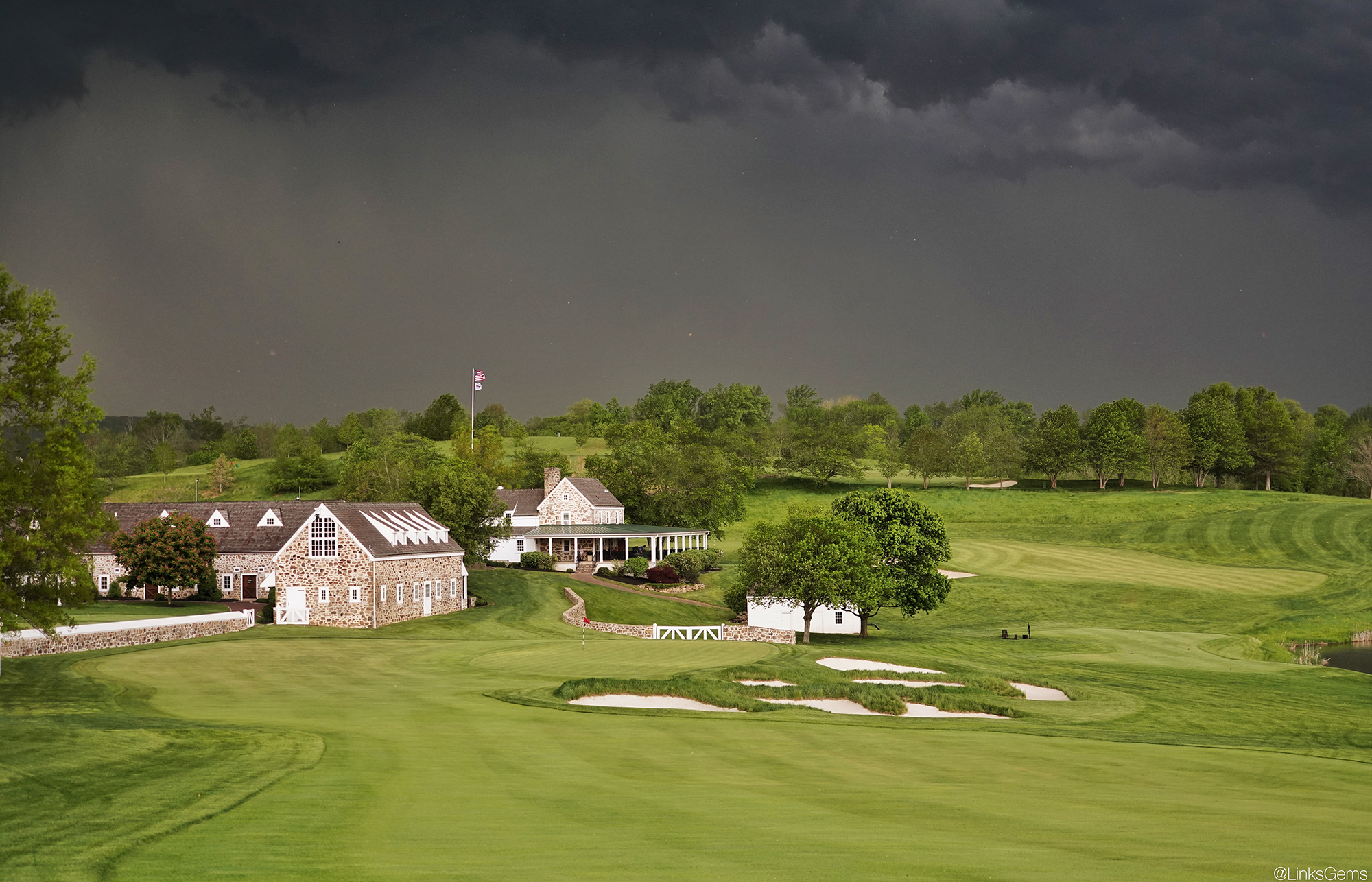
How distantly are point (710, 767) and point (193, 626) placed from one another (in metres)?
35.3

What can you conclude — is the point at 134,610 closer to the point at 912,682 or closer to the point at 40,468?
the point at 40,468

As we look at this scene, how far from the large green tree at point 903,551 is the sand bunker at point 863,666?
14563 mm

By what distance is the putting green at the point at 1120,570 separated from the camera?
2751 inches

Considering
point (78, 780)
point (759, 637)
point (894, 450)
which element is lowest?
point (759, 637)

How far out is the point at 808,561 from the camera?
5341 centimetres

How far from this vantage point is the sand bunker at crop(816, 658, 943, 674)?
3775cm

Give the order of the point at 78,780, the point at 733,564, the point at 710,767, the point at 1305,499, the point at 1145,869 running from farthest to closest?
1. the point at 1305,499
2. the point at 733,564
3. the point at 710,767
4. the point at 78,780
5. the point at 1145,869

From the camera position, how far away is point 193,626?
45250 mm

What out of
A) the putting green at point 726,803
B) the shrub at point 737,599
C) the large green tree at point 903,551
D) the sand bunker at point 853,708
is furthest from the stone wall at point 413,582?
the sand bunker at point 853,708

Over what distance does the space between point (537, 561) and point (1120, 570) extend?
43467mm

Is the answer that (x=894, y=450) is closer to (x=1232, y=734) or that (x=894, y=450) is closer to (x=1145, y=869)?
(x=1232, y=734)

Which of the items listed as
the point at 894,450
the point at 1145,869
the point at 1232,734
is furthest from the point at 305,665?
the point at 894,450

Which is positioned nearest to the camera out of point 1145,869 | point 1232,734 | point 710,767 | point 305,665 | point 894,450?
point 1145,869

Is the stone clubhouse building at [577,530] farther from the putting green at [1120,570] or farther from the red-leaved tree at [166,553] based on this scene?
the red-leaved tree at [166,553]
